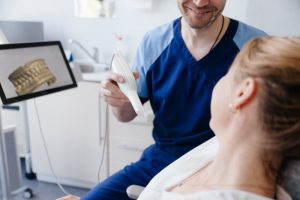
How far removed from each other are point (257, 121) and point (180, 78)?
0.53 m

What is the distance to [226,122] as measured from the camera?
697mm

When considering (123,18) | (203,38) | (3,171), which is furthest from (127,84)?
(123,18)

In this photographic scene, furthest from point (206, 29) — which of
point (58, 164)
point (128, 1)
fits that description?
point (58, 164)

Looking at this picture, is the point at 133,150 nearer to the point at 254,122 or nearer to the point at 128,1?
the point at 128,1

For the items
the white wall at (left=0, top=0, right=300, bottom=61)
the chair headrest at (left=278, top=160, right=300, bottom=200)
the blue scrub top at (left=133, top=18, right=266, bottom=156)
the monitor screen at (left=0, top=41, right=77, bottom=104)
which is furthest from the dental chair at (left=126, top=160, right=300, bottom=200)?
the white wall at (left=0, top=0, right=300, bottom=61)

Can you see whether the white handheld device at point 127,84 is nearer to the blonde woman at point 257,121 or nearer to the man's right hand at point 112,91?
the man's right hand at point 112,91

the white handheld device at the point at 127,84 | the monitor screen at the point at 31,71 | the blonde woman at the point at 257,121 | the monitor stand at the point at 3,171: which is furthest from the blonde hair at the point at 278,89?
the monitor stand at the point at 3,171

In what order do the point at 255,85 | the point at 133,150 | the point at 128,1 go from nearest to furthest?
the point at 255,85
the point at 133,150
the point at 128,1

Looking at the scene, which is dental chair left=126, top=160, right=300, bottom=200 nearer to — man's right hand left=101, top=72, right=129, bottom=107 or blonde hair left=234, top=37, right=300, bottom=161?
blonde hair left=234, top=37, right=300, bottom=161

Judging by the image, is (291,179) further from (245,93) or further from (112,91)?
(112,91)

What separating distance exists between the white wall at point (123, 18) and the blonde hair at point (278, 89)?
4.72 feet

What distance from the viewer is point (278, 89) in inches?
22.7

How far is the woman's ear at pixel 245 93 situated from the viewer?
1.98 ft

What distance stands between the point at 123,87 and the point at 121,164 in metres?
1.06
